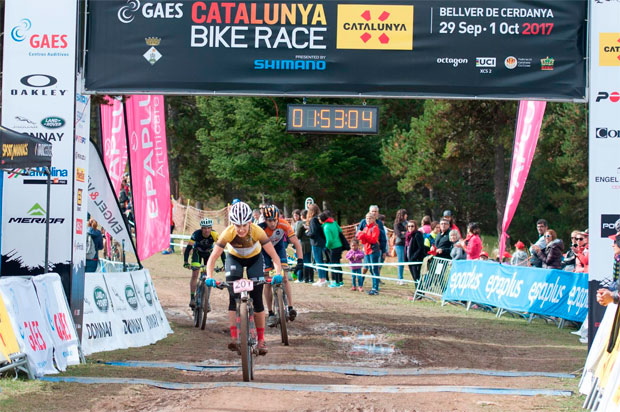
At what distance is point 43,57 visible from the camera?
11.2 meters

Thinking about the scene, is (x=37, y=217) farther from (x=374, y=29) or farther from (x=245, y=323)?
(x=374, y=29)

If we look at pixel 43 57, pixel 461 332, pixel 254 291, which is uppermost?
pixel 43 57

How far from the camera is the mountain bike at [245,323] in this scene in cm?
927

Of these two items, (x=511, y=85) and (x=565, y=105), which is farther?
(x=565, y=105)

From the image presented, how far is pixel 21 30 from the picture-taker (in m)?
11.2

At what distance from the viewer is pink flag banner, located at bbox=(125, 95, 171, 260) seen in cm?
1603

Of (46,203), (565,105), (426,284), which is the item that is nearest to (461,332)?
(426,284)

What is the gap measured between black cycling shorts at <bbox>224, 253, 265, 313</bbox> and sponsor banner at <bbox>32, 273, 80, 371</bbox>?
216 centimetres

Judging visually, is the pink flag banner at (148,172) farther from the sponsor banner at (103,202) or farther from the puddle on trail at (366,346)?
the puddle on trail at (366,346)

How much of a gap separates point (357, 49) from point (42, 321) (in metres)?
5.34

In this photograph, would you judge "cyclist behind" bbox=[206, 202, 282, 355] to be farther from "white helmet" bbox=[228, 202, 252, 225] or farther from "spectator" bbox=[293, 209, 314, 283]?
"spectator" bbox=[293, 209, 314, 283]

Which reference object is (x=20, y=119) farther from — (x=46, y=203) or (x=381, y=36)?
(x=381, y=36)

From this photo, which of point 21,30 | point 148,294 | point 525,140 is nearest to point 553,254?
point 525,140

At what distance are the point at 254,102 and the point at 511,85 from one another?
30.9 metres
